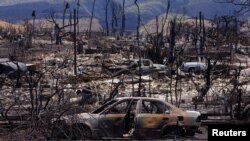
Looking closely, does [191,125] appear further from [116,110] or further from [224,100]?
[224,100]

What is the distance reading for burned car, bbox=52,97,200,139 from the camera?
632 inches

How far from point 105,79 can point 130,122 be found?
19885mm

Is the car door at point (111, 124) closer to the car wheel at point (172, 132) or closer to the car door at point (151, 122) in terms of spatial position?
the car door at point (151, 122)

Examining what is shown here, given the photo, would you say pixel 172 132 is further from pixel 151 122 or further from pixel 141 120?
pixel 141 120

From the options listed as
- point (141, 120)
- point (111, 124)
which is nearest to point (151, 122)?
point (141, 120)

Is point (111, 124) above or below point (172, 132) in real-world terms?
above

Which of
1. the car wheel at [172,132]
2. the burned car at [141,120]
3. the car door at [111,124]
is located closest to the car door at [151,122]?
the burned car at [141,120]

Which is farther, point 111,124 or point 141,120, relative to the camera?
point 141,120

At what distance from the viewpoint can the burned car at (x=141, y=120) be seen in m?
16.0

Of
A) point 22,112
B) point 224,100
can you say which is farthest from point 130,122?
point 224,100

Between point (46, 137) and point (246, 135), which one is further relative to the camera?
point (46, 137)

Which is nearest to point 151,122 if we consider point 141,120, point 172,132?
point 141,120

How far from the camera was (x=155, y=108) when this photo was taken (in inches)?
655

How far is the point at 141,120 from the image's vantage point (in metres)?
16.2
